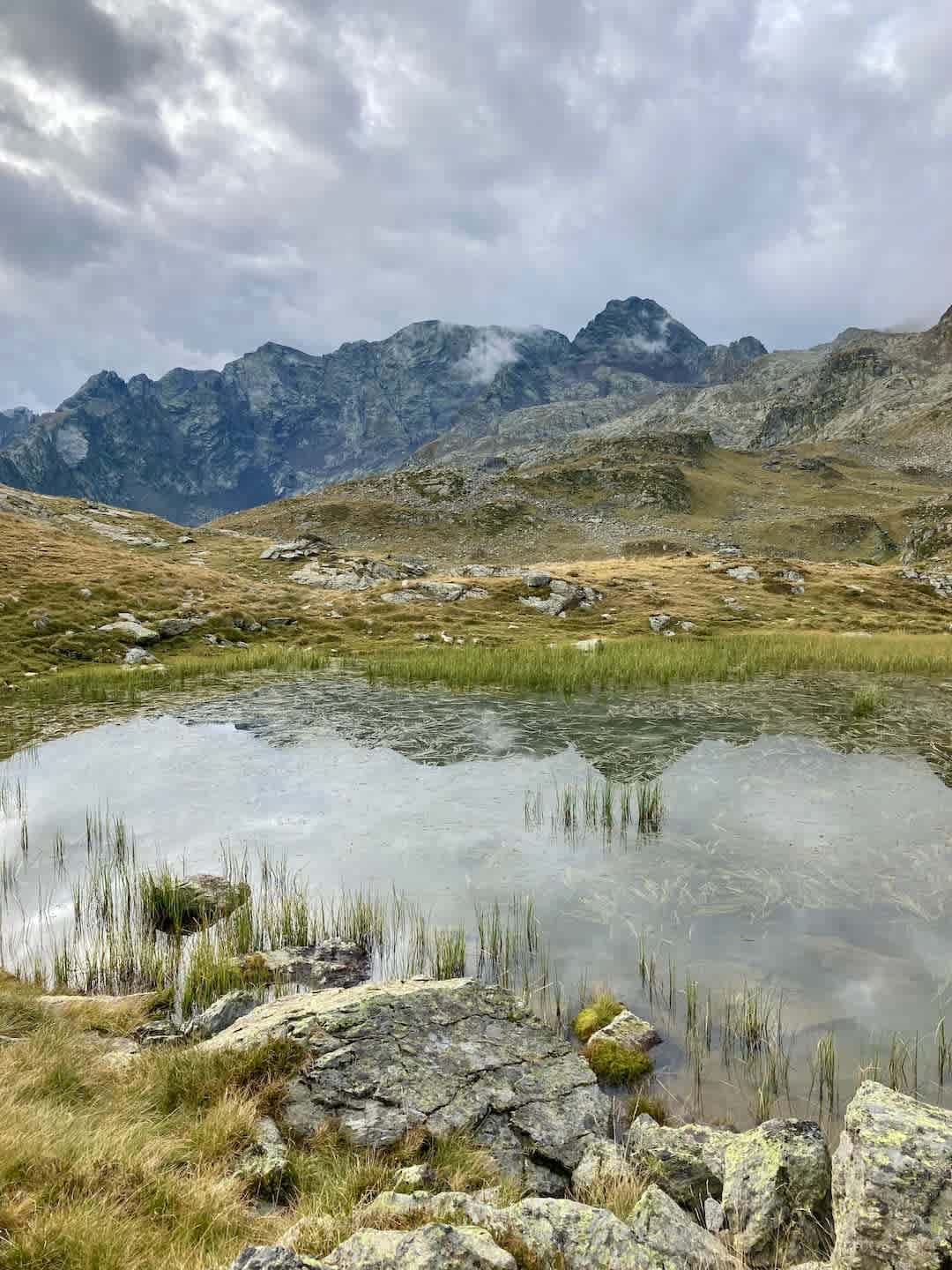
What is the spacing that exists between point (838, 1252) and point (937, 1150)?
3.59 feet

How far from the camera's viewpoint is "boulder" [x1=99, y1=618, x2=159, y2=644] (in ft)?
144

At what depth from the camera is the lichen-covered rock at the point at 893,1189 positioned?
4.62m

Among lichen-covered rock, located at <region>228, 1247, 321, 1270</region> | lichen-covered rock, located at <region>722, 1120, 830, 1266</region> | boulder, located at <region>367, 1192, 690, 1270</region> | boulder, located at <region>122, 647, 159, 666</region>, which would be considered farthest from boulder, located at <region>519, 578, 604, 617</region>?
lichen-covered rock, located at <region>228, 1247, 321, 1270</region>

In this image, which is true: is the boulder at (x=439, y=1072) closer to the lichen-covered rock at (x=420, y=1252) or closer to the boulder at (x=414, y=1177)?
the boulder at (x=414, y=1177)

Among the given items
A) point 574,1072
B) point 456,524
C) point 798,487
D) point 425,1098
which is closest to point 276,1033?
point 425,1098

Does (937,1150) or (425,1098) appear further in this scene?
(425,1098)

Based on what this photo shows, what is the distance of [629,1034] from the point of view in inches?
341

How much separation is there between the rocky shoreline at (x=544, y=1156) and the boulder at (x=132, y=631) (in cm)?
3992

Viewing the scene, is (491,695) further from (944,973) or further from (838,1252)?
(838,1252)

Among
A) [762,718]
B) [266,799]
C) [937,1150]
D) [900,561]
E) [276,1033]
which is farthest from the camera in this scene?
[900,561]

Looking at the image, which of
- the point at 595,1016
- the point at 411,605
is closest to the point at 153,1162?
the point at 595,1016

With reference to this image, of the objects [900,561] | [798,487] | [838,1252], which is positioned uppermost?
[798,487]

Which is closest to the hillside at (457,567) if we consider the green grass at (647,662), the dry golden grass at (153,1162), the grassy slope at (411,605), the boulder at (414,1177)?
the grassy slope at (411,605)

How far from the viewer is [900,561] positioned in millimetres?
87500
